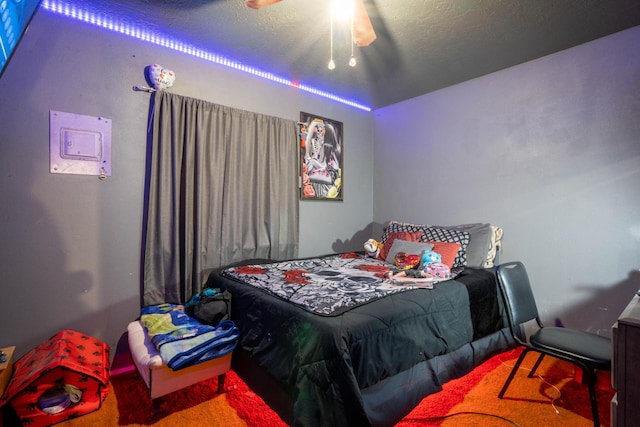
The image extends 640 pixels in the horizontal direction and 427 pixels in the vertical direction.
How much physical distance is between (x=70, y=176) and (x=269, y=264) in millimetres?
1549

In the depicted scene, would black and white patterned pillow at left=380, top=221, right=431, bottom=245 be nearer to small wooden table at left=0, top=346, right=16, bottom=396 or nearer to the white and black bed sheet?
the white and black bed sheet

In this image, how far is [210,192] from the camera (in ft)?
8.23

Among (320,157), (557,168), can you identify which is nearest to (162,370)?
(320,157)

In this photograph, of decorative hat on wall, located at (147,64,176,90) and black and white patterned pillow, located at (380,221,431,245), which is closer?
decorative hat on wall, located at (147,64,176,90)

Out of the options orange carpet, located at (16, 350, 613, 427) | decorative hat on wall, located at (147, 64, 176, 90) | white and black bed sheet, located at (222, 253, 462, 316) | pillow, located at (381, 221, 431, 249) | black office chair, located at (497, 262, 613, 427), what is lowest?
orange carpet, located at (16, 350, 613, 427)

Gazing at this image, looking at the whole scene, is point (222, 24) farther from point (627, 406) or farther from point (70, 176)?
point (627, 406)

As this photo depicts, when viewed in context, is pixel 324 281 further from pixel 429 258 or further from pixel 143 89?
pixel 143 89

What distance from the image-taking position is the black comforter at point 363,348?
130 centimetres

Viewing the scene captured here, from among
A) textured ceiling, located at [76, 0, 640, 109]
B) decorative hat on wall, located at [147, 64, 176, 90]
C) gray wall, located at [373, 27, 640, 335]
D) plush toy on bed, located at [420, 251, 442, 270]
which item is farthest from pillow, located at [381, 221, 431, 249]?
decorative hat on wall, located at [147, 64, 176, 90]

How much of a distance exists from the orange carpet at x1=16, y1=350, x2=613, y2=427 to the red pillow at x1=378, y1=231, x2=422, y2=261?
120cm

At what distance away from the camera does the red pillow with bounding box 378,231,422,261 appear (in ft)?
9.16

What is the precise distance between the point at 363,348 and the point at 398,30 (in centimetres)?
211

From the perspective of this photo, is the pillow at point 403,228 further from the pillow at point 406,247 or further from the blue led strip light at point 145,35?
the blue led strip light at point 145,35

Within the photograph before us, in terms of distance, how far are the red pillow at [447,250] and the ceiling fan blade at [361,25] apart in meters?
1.72
